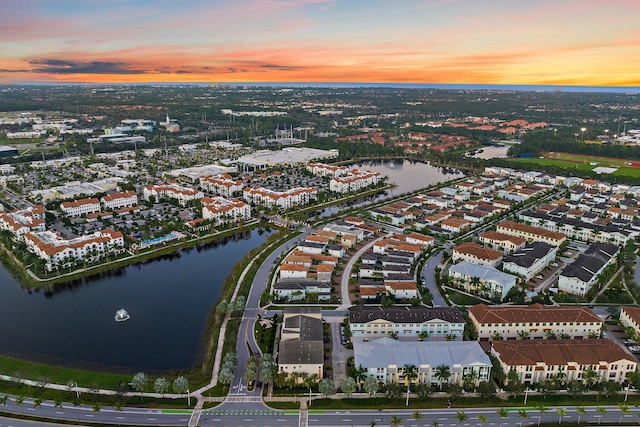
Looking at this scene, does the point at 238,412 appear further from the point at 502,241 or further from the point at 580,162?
the point at 580,162

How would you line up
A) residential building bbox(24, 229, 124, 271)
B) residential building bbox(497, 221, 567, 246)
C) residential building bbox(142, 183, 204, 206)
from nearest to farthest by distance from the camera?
residential building bbox(24, 229, 124, 271)
residential building bbox(497, 221, 567, 246)
residential building bbox(142, 183, 204, 206)

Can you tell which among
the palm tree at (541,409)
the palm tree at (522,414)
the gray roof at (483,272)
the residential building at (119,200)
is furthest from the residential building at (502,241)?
the residential building at (119,200)

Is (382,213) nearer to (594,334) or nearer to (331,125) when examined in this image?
(594,334)

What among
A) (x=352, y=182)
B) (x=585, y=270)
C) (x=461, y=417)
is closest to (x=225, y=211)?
(x=352, y=182)

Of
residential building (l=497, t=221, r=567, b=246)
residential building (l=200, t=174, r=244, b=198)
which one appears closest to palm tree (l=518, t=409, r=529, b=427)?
residential building (l=497, t=221, r=567, b=246)

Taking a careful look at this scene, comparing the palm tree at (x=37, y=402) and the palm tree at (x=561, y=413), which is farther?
the palm tree at (x=37, y=402)

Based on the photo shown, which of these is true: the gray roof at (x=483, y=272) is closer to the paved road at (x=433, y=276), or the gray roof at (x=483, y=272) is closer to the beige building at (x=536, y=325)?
the paved road at (x=433, y=276)

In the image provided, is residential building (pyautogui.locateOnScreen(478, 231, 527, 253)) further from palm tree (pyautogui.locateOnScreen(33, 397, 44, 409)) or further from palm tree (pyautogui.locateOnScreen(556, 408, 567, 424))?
palm tree (pyautogui.locateOnScreen(33, 397, 44, 409))
